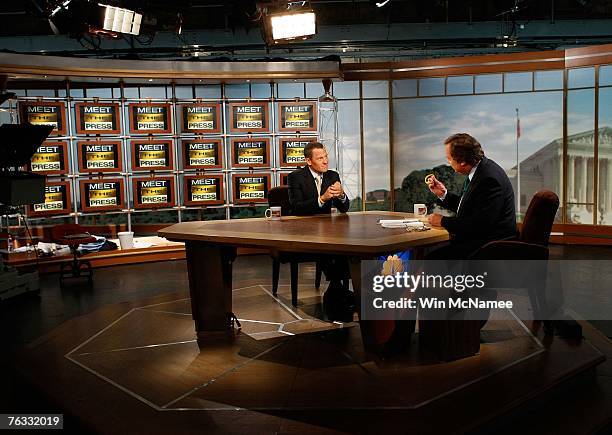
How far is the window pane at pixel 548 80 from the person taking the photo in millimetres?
8719

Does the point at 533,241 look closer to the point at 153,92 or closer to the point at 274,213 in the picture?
the point at 274,213

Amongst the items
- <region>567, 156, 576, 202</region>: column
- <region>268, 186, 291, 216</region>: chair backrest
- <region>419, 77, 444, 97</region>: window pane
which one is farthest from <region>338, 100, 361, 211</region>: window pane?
<region>268, 186, 291, 216</region>: chair backrest

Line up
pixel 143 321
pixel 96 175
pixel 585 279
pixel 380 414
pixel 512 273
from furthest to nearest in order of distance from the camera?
pixel 96 175, pixel 585 279, pixel 143 321, pixel 512 273, pixel 380 414

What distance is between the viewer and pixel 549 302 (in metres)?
4.21

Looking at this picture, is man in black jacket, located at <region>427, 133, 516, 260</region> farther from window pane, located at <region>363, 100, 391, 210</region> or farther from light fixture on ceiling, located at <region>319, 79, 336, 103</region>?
window pane, located at <region>363, 100, 391, 210</region>

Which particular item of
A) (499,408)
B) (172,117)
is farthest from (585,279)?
(172,117)

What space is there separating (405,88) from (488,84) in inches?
48.9

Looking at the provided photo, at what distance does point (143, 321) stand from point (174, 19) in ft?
16.2

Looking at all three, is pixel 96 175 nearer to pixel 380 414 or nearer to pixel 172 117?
pixel 172 117

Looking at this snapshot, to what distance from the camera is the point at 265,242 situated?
12.4ft

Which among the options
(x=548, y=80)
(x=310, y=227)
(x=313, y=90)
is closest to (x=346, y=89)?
(x=313, y=90)

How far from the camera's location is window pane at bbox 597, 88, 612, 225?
329 inches

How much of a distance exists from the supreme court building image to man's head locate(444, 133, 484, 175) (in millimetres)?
15

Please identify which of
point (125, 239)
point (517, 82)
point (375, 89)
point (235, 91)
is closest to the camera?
point (125, 239)
